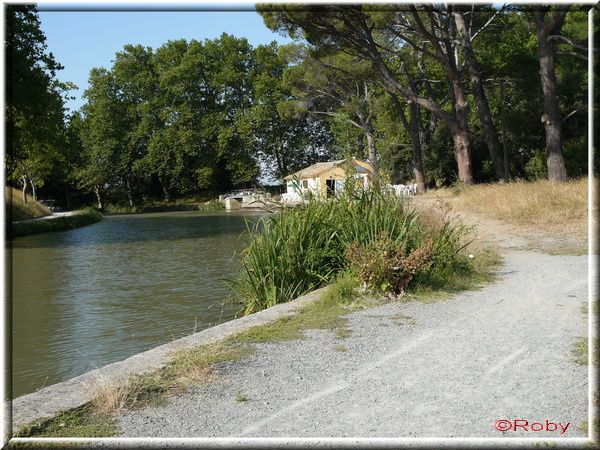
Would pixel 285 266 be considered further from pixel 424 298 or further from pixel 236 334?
pixel 236 334

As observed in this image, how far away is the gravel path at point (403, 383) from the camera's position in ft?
10.7

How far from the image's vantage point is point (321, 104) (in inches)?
1474

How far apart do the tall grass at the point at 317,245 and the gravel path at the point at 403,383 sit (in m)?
1.98

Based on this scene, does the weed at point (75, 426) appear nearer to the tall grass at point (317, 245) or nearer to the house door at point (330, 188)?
the tall grass at point (317, 245)

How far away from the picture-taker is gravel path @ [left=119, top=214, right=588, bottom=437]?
3252 millimetres

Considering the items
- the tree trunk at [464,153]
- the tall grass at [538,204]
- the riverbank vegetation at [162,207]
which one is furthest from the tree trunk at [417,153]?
the riverbank vegetation at [162,207]

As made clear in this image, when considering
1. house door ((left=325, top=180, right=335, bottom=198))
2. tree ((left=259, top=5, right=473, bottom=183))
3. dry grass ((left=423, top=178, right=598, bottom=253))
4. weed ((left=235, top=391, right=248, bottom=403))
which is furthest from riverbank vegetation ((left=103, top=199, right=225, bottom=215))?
weed ((left=235, top=391, right=248, bottom=403))

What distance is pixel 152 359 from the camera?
4.55m

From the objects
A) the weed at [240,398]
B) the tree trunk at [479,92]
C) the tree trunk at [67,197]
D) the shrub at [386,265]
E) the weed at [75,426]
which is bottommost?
the weed at [75,426]

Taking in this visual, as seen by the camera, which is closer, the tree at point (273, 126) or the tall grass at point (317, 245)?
the tall grass at point (317, 245)

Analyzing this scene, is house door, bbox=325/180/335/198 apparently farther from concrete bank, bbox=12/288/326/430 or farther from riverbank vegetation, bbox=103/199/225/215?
riverbank vegetation, bbox=103/199/225/215

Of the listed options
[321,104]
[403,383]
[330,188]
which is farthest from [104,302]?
[321,104]

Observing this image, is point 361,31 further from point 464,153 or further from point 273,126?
point 273,126

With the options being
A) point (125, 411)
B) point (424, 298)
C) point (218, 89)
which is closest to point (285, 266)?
point (424, 298)
